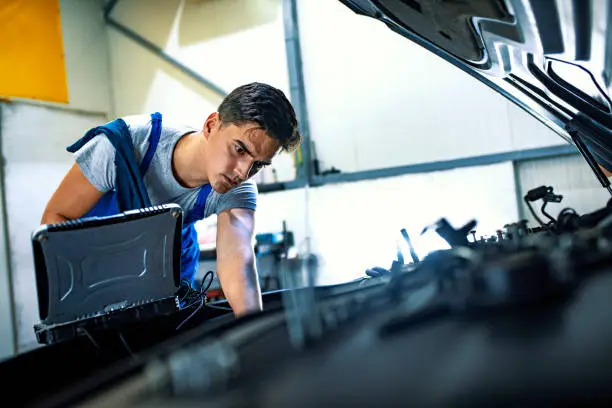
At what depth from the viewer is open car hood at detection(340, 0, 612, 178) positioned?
23.0 inches

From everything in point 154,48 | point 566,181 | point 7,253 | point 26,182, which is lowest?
point 7,253

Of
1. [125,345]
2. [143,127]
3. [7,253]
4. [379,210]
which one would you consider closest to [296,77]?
[379,210]

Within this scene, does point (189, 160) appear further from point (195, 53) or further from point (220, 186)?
point (195, 53)

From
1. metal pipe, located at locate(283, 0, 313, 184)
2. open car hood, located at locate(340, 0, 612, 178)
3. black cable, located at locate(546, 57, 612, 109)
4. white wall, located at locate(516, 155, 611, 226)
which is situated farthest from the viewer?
metal pipe, located at locate(283, 0, 313, 184)

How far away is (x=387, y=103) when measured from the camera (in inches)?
146

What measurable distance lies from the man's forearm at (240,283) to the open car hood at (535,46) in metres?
0.66

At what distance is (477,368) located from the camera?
0.34 m

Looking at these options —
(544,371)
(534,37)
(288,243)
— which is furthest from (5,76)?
(544,371)

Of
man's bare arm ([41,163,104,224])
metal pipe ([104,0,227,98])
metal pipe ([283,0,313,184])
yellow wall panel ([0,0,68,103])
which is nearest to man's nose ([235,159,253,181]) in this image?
man's bare arm ([41,163,104,224])

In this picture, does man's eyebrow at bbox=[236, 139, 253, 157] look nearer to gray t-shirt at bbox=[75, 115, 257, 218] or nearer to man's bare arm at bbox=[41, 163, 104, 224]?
gray t-shirt at bbox=[75, 115, 257, 218]

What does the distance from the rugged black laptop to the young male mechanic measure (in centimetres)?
20

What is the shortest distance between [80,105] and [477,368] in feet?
16.1

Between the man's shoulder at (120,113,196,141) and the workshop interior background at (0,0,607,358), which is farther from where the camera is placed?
the workshop interior background at (0,0,607,358)

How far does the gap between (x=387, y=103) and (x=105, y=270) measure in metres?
3.14
